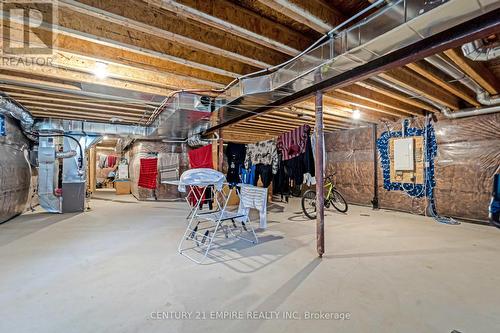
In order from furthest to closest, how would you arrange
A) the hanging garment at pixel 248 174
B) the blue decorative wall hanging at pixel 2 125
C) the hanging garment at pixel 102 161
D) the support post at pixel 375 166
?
1. the hanging garment at pixel 102 161
2. the support post at pixel 375 166
3. the hanging garment at pixel 248 174
4. the blue decorative wall hanging at pixel 2 125

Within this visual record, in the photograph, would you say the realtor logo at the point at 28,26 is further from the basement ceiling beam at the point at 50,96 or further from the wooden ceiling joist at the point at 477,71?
the wooden ceiling joist at the point at 477,71

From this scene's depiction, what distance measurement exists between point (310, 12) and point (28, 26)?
248 cm

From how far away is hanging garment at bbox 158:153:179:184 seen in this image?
788cm

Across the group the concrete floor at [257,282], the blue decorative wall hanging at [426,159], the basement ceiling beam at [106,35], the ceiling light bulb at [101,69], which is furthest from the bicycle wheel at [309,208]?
the ceiling light bulb at [101,69]

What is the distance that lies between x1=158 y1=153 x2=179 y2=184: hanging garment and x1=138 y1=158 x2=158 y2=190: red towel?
7.4 inches

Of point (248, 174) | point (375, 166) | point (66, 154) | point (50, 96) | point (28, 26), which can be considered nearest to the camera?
point (28, 26)

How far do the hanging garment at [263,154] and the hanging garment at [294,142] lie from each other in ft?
1.85

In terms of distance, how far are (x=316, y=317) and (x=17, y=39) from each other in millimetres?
3522

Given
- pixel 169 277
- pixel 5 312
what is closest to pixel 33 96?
pixel 5 312

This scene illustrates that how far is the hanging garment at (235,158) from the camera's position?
583cm

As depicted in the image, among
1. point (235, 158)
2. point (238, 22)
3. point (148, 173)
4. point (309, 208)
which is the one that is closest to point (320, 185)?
point (238, 22)

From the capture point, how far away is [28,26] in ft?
6.87

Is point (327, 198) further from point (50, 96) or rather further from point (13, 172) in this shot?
point (13, 172)

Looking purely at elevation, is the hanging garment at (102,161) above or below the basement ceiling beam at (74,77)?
below
